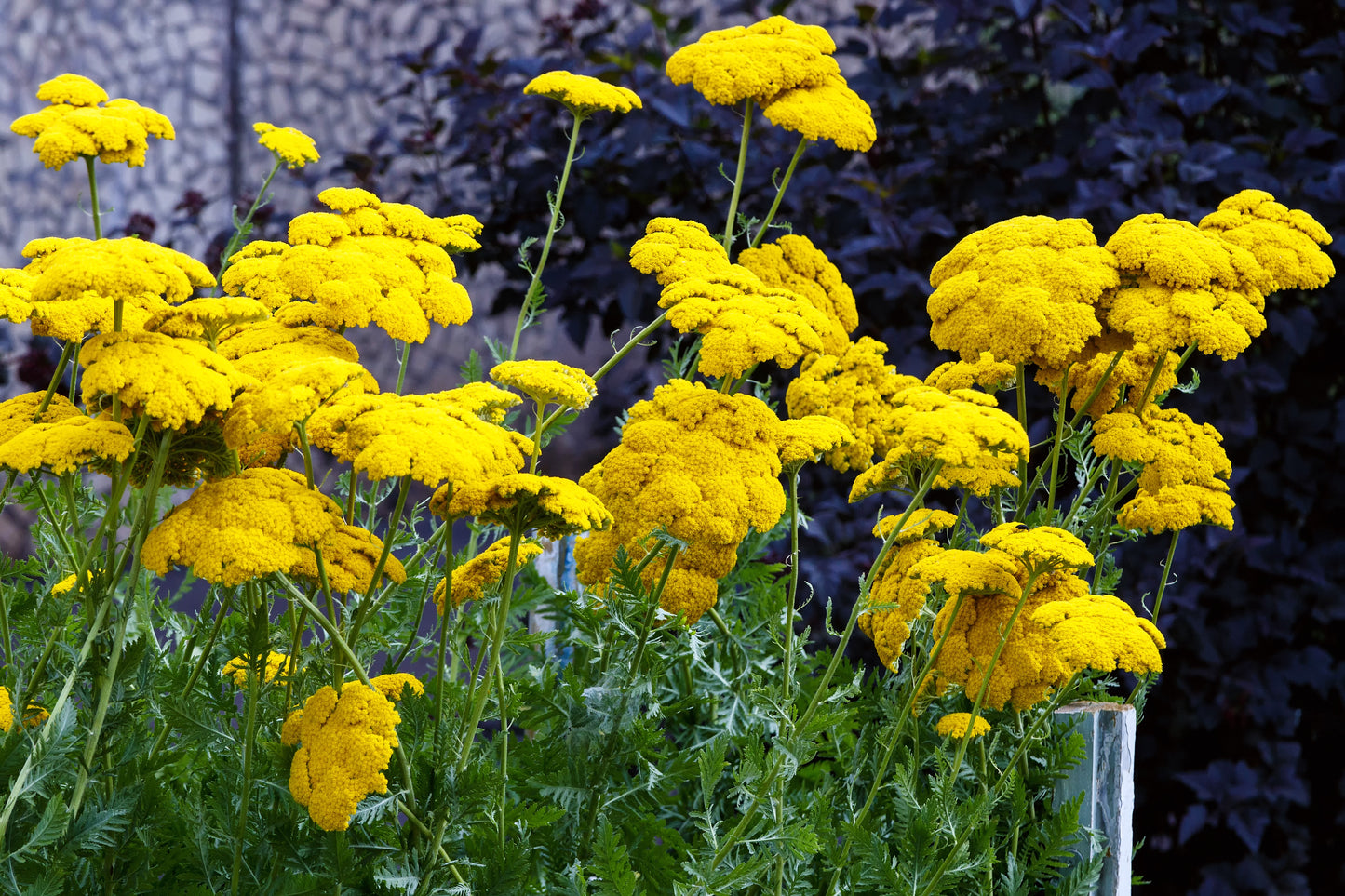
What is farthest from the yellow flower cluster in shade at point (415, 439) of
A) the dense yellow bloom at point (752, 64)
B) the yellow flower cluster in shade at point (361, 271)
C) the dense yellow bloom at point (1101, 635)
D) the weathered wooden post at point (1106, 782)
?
the weathered wooden post at point (1106, 782)

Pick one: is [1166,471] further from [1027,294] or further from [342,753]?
[342,753]

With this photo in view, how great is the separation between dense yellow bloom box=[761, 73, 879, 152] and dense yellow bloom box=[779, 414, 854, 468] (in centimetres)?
44

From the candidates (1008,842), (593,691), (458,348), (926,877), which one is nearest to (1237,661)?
(1008,842)

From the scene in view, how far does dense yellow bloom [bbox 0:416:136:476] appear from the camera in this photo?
106cm

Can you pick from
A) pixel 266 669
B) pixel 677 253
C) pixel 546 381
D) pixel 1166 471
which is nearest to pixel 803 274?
pixel 677 253

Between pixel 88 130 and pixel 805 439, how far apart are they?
86 centimetres

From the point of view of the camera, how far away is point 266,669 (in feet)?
4.82

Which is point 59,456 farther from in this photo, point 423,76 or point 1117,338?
point 423,76

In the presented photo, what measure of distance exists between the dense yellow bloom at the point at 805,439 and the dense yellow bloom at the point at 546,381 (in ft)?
0.81

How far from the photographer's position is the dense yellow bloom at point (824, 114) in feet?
5.45

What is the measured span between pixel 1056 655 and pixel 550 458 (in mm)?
4936

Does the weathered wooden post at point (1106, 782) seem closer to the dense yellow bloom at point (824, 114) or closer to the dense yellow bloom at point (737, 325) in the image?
the dense yellow bloom at point (737, 325)

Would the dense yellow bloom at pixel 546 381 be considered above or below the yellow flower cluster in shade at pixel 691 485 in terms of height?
above

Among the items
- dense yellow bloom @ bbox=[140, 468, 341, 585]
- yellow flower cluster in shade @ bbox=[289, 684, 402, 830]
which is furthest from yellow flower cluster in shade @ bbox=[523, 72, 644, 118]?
yellow flower cluster in shade @ bbox=[289, 684, 402, 830]
